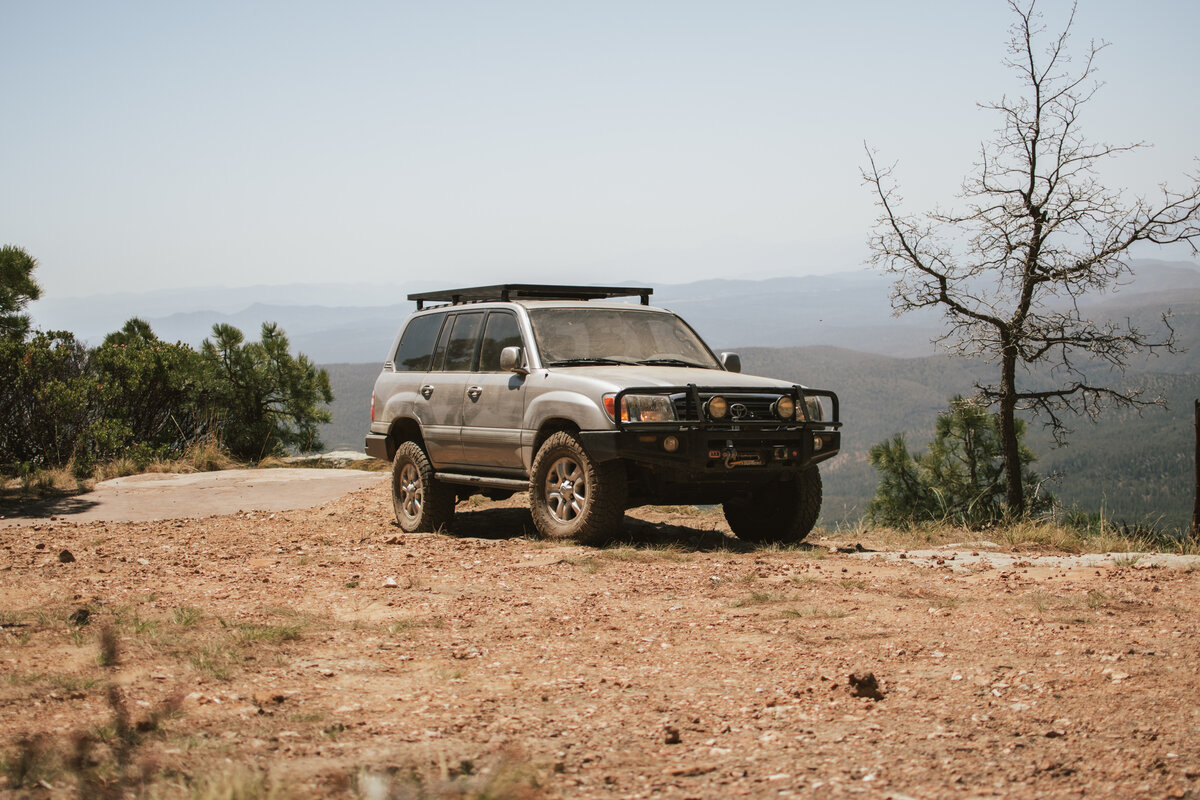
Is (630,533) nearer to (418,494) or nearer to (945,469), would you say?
(418,494)

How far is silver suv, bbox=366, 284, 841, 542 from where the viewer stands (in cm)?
Answer: 784

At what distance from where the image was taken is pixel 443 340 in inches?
388

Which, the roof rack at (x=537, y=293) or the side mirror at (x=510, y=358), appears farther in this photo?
the roof rack at (x=537, y=293)

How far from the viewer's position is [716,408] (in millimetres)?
7887

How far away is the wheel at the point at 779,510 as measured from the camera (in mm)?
8734

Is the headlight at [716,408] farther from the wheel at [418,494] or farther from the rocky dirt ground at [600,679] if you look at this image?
the wheel at [418,494]

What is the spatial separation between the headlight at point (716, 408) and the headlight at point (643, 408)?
11.3 inches

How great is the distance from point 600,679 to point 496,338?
5298mm

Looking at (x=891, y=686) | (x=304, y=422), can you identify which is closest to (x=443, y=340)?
(x=891, y=686)

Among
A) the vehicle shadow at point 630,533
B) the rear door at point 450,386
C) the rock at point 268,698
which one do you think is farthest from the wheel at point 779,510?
the rock at point 268,698

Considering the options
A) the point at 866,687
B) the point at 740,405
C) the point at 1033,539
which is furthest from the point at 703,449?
the point at 866,687

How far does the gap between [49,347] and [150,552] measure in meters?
8.20

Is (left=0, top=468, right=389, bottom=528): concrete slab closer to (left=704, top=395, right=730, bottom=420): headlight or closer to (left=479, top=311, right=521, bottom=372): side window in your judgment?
(left=479, top=311, right=521, bottom=372): side window

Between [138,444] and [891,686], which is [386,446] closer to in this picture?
[891,686]
